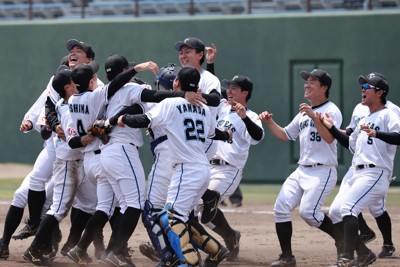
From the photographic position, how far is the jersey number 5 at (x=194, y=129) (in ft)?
24.8

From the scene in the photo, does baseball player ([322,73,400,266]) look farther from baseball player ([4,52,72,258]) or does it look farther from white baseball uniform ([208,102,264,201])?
baseball player ([4,52,72,258])

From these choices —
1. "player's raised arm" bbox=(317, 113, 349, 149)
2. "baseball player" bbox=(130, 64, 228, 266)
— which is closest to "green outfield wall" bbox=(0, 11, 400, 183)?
"player's raised arm" bbox=(317, 113, 349, 149)

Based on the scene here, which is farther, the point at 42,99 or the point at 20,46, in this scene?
the point at 20,46

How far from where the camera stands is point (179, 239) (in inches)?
293

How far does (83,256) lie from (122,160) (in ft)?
3.02

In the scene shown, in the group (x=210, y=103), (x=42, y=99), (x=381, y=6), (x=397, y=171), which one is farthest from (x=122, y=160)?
(x=381, y=6)

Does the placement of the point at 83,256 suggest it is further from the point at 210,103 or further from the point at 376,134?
the point at 376,134

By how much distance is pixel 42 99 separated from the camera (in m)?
9.38

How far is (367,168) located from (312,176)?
54 centimetres

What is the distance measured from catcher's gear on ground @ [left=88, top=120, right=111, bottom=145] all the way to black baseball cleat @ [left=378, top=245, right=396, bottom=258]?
316 centimetres

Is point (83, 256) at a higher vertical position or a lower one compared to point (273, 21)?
lower

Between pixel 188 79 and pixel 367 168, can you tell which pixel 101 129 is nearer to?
pixel 188 79

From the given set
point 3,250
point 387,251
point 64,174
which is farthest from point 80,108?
point 387,251

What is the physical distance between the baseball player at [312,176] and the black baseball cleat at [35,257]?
2069mm
